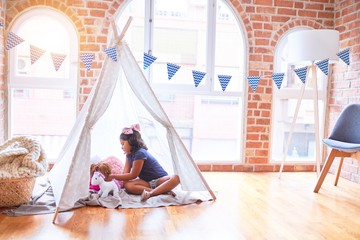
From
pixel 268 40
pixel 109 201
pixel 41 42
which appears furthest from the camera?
pixel 268 40

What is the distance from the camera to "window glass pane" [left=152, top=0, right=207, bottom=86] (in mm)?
4035

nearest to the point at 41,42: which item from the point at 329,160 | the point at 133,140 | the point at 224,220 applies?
the point at 133,140

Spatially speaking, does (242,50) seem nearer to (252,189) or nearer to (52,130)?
(252,189)

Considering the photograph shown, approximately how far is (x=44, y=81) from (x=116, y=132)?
3.83 feet

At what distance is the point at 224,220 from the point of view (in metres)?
2.54

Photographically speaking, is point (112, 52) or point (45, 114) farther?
point (45, 114)

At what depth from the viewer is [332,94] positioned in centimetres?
431

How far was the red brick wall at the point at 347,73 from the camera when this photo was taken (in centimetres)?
387

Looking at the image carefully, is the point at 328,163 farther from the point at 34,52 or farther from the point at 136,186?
the point at 34,52

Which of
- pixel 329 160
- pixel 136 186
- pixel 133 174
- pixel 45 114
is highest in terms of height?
pixel 45 114

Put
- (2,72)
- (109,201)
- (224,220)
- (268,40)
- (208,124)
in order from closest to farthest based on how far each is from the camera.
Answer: (224,220)
(109,201)
(2,72)
(268,40)
(208,124)

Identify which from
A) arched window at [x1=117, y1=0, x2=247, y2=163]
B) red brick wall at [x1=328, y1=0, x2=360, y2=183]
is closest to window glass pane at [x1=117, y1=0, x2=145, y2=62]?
arched window at [x1=117, y1=0, x2=247, y2=163]

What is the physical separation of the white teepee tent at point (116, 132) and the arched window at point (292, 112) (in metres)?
1.68

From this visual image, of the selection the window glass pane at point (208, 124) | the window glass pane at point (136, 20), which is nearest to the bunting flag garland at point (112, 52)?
the window glass pane at point (136, 20)
